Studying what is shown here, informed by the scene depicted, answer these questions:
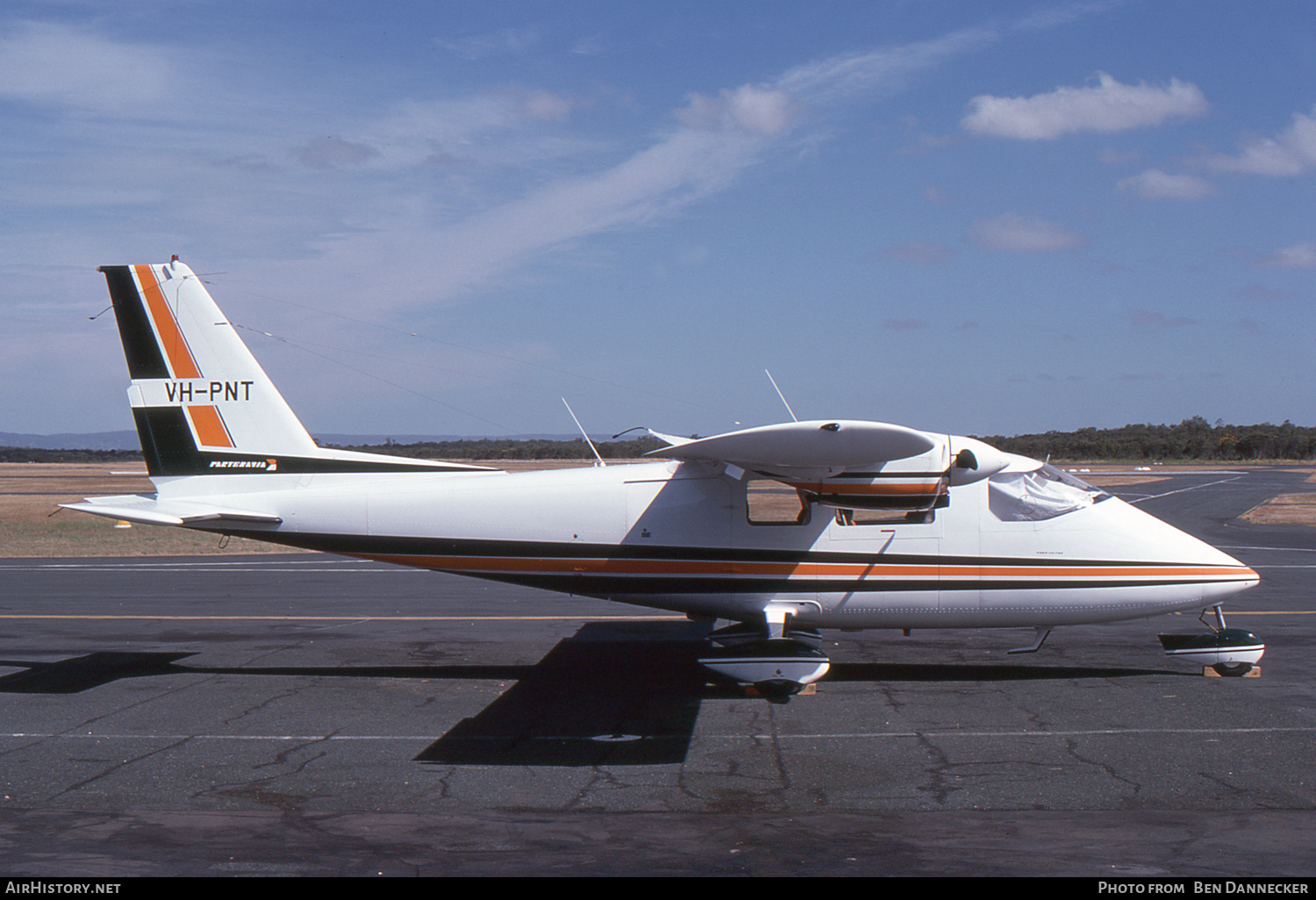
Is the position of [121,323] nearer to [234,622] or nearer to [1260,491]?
[234,622]

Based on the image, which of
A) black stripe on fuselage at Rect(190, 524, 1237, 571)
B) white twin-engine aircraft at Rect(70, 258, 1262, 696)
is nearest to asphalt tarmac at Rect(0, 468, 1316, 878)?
white twin-engine aircraft at Rect(70, 258, 1262, 696)

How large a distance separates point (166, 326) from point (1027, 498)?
1047 centimetres

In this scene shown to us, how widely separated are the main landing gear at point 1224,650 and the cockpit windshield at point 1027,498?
2.10 meters

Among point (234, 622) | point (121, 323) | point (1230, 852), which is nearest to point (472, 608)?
point (234, 622)

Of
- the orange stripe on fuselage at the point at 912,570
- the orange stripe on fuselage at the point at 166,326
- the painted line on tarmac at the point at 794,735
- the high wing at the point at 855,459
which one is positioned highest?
the orange stripe on fuselage at the point at 166,326

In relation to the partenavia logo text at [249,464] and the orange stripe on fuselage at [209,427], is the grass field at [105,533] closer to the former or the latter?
the partenavia logo text at [249,464]

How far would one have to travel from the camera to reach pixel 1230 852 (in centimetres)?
633

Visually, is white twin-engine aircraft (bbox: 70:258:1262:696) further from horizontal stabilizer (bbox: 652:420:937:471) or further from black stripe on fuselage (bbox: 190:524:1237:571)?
horizontal stabilizer (bbox: 652:420:937:471)

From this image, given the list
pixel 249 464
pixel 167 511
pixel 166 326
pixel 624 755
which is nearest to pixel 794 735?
pixel 624 755

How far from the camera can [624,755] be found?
881 cm

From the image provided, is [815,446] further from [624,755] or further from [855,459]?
[624,755]

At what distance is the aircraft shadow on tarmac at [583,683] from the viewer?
901cm

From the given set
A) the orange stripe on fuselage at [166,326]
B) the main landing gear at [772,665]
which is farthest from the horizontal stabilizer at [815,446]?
the orange stripe on fuselage at [166,326]

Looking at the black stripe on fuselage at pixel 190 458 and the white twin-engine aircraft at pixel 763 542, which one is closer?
the white twin-engine aircraft at pixel 763 542
